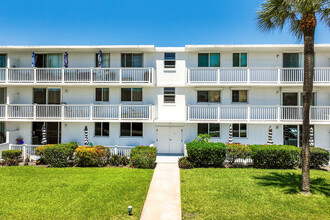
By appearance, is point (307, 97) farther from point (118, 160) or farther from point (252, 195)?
point (118, 160)

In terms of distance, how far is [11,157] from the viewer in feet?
44.1

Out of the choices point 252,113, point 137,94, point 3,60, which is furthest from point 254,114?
point 3,60

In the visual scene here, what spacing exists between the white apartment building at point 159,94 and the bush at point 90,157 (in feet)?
9.47

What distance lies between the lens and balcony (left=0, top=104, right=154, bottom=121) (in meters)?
15.3

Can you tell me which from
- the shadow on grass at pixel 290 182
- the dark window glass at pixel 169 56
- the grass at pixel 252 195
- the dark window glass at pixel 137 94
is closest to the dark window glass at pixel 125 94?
the dark window glass at pixel 137 94

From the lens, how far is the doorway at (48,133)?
16.7 metres

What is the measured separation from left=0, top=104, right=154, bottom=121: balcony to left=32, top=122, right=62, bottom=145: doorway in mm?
1407

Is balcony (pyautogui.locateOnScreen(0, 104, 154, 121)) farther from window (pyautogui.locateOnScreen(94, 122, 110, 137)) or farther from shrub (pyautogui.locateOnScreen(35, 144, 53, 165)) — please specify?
shrub (pyautogui.locateOnScreen(35, 144, 53, 165))

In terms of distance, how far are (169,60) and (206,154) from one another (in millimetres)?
8146

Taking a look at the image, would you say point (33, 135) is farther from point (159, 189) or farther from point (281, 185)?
point (281, 185)

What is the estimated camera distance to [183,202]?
26.2 ft

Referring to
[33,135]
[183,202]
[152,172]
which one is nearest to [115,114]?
[152,172]

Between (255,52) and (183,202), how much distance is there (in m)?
13.3

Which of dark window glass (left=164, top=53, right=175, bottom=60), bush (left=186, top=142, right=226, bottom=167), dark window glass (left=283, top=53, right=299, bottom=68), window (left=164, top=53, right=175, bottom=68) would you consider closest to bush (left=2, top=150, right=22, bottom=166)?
bush (left=186, top=142, right=226, bottom=167)
